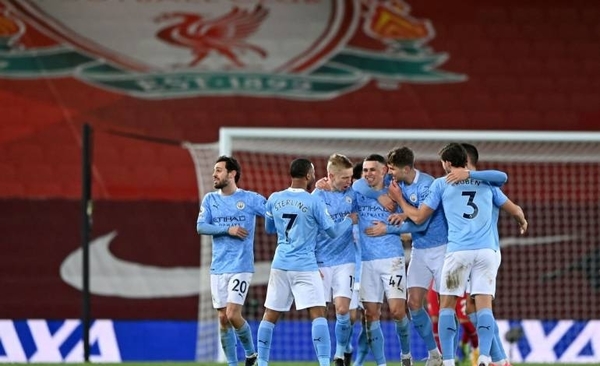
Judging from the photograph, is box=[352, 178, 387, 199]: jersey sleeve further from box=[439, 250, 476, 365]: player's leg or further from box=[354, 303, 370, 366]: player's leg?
box=[354, 303, 370, 366]: player's leg

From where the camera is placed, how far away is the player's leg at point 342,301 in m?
11.8

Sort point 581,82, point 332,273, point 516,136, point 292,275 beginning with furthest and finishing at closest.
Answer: point 581,82 → point 516,136 → point 332,273 → point 292,275

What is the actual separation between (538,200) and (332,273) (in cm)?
711

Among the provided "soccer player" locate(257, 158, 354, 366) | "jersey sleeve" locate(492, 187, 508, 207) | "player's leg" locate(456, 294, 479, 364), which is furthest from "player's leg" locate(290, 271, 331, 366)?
"player's leg" locate(456, 294, 479, 364)

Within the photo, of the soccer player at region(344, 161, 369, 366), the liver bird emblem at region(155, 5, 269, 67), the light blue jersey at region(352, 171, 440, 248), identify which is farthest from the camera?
the liver bird emblem at region(155, 5, 269, 67)

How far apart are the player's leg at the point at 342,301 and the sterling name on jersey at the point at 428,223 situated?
68cm

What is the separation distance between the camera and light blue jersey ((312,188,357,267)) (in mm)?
11883

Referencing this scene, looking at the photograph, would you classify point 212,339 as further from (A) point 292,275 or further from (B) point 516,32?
(B) point 516,32

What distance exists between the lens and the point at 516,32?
71.7 feet

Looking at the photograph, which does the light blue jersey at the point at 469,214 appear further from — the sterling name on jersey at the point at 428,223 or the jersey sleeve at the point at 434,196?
the sterling name on jersey at the point at 428,223

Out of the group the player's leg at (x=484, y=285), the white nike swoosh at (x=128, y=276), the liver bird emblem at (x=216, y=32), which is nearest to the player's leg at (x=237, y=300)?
the player's leg at (x=484, y=285)

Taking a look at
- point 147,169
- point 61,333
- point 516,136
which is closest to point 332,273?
point 516,136

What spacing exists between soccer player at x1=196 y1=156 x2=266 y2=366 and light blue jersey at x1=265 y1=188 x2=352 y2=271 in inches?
22.7

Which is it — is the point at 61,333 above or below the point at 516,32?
below
